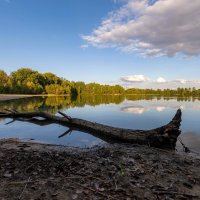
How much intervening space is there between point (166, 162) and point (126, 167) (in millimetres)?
1671

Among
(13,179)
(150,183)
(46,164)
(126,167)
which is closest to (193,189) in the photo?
(150,183)

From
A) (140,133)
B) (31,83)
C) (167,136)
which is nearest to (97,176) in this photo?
(167,136)

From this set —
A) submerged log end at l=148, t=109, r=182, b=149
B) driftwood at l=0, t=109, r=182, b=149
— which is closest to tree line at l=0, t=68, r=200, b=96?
driftwood at l=0, t=109, r=182, b=149

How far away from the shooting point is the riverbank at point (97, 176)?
5.33m

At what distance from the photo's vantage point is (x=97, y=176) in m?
6.24

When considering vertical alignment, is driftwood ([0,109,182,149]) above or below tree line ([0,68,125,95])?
below

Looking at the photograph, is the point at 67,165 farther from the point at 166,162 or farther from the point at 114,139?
the point at 114,139

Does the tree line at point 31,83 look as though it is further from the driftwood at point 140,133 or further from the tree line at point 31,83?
the driftwood at point 140,133

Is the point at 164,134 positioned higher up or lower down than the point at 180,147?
higher up

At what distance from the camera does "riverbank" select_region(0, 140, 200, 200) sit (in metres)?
5.33

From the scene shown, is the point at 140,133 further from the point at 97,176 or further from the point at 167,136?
the point at 97,176

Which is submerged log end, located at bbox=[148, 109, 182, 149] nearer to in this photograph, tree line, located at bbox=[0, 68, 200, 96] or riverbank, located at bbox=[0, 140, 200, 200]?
riverbank, located at bbox=[0, 140, 200, 200]

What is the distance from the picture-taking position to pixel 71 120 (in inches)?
732

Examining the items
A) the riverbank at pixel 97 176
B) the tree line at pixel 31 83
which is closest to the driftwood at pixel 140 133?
the riverbank at pixel 97 176
